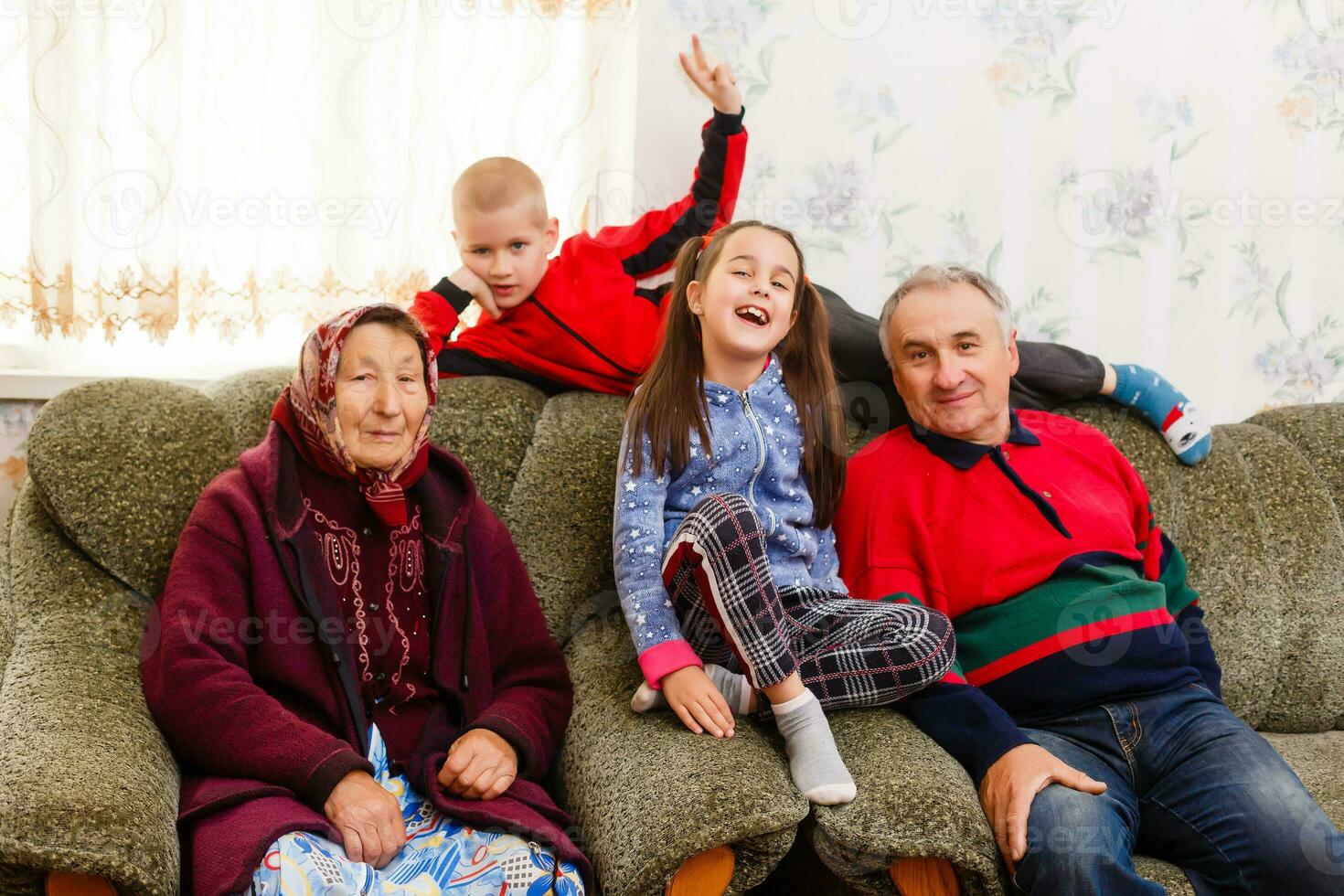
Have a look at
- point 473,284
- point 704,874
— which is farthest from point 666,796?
point 473,284

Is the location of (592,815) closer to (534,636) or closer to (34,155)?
(534,636)

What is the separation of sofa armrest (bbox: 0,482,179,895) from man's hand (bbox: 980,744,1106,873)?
3.12 ft

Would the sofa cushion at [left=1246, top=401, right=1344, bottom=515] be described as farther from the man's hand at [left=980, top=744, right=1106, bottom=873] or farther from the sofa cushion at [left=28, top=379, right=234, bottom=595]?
the sofa cushion at [left=28, top=379, right=234, bottom=595]

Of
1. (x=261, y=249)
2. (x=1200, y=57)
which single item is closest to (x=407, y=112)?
(x=261, y=249)

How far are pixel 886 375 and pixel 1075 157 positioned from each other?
75cm

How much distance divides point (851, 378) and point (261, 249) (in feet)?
3.69

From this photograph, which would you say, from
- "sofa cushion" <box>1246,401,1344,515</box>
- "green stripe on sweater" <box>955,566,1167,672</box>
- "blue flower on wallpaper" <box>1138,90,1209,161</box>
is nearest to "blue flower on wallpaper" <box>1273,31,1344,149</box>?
"blue flower on wallpaper" <box>1138,90,1209,161</box>

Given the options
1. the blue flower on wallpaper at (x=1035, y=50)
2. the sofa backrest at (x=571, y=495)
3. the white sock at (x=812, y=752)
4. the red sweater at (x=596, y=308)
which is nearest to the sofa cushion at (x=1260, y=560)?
the sofa backrest at (x=571, y=495)

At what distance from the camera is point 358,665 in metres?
1.50

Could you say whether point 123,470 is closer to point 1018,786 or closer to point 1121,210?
point 1018,786

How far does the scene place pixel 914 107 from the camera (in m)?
2.30

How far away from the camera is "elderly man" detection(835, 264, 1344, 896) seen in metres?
1.39

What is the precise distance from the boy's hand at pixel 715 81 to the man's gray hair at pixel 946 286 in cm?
47

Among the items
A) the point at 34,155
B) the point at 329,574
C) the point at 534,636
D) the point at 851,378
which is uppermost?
the point at 34,155
